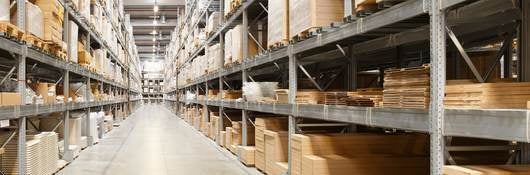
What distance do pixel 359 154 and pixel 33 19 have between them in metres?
4.15

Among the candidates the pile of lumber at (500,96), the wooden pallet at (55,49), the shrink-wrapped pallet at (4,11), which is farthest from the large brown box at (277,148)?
the pile of lumber at (500,96)

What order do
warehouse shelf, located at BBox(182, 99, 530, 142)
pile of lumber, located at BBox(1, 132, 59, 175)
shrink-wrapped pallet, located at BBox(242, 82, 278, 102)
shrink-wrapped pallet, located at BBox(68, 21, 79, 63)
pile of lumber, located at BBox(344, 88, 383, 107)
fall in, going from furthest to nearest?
shrink-wrapped pallet, located at BBox(68, 21, 79, 63) → shrink-wrapped pallet, located at BBox(242, 82, 278, 102) → pile of lumber, located at BBox(1, 132, 59, 175) → pile of lumber, located at BBox(344, 88, 383, 107) → warehouse shelf, located at BBox(182, 99, 530, 142)

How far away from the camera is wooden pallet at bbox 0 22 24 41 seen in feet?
16.9

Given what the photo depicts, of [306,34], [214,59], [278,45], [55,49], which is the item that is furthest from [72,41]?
[306,34]

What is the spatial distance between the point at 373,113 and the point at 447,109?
1018 mm

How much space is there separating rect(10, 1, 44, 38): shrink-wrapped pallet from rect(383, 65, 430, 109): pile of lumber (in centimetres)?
436

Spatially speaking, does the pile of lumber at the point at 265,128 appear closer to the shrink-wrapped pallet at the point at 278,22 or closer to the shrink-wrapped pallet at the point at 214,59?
the shrink-wrapped pallet at the point at 278,22

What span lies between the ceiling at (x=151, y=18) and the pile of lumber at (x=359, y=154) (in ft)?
88.0

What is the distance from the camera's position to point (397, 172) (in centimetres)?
497

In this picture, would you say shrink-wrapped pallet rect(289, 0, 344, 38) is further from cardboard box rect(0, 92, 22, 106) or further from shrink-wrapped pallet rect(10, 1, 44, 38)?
shrink-wrapped pallet rect(10, 1, 44, 38)

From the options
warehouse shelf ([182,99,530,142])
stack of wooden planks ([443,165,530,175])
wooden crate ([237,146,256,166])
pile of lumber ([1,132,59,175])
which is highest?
warehouse shelf ([182,99,530,142])

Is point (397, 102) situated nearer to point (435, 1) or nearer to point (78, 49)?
point (435, 1)

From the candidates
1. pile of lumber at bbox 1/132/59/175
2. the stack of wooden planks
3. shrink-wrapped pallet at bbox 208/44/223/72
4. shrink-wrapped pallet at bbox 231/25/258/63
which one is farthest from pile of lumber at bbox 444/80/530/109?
shrink-wrapped pallet at bbox 208/44/223/72

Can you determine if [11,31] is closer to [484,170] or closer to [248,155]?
[248,155]
